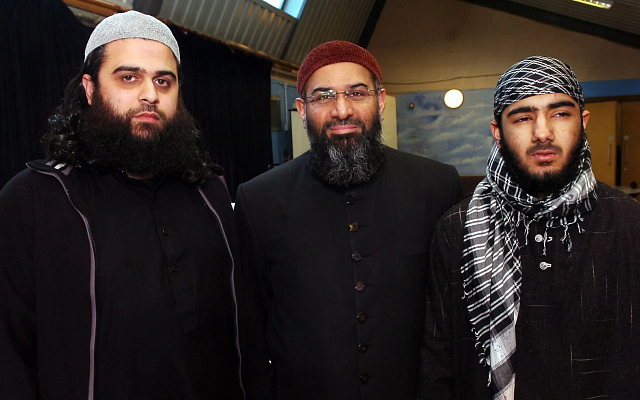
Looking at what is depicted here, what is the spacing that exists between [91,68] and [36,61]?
2.06 m

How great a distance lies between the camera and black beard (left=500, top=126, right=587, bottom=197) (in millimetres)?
1362

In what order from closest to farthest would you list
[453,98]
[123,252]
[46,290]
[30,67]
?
1. [46,290]
2. [123,252]
3. [30,67]
4. [453,98]

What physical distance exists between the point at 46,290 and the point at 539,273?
1402mm

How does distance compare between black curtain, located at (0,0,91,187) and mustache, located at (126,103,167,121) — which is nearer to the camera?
mustache, located at (126,103,167,121)

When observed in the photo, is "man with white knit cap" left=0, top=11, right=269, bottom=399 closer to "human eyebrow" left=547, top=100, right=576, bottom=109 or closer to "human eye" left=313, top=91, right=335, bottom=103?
"human eye" left=313, top=91, right=335, bottom=103

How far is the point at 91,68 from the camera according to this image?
149 centimetres

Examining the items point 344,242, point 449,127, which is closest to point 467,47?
point 449,127

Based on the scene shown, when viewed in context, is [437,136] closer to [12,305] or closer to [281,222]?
[281,222]

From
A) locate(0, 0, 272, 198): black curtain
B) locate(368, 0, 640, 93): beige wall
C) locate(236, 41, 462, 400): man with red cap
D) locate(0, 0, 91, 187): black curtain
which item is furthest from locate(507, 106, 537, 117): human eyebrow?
locate(368, 0, 640, 93): beige wall

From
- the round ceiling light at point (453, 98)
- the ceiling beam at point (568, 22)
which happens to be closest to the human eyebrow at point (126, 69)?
the round ceiling light at point (453, 98)

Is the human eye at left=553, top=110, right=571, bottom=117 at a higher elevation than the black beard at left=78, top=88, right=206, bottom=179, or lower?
higher

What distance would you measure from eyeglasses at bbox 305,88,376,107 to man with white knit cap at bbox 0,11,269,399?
1.55 ft

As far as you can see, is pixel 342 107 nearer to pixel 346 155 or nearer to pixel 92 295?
pixel 346 155

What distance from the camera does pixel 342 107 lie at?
5.20 ft
